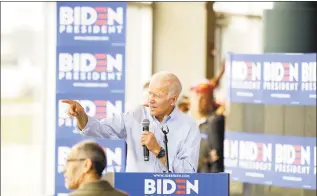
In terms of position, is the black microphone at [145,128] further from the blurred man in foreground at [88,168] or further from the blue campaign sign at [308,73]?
the blue campaign sign at [308,73]

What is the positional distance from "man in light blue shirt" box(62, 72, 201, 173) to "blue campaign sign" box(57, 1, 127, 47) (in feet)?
10.0

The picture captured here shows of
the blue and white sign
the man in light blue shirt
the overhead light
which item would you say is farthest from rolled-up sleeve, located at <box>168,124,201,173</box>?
the overhead light

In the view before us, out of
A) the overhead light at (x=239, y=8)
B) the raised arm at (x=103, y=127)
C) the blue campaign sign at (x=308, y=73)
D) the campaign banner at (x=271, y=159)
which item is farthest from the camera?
the overhead light at (x=239, y=8)

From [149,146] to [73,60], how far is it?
3.35 m

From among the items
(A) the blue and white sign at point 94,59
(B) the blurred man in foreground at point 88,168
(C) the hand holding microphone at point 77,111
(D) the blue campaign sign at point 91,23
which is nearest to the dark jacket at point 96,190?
(B) the blurred man in foreground at point 88,168

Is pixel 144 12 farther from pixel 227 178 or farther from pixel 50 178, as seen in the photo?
pixel 227 178

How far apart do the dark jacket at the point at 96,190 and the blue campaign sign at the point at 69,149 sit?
3.64 m

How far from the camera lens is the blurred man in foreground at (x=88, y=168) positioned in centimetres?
571

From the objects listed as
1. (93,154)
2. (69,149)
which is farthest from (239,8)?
(93,154)

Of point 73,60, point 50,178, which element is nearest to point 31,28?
point 50,178

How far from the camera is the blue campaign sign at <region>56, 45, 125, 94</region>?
9398 mm

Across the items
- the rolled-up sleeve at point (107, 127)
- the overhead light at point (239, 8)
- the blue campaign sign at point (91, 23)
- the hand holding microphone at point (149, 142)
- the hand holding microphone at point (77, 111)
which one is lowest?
the hand holding microphone at point (149, 142)

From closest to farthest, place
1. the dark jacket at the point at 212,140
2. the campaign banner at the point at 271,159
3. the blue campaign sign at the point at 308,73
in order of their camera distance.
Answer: the blue campaign sign at the point at 308,73 → the campaign banner at the point at 271,159 → the dark jacket at the point at 212,140

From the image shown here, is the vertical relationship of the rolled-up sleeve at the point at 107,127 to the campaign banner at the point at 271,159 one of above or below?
above
